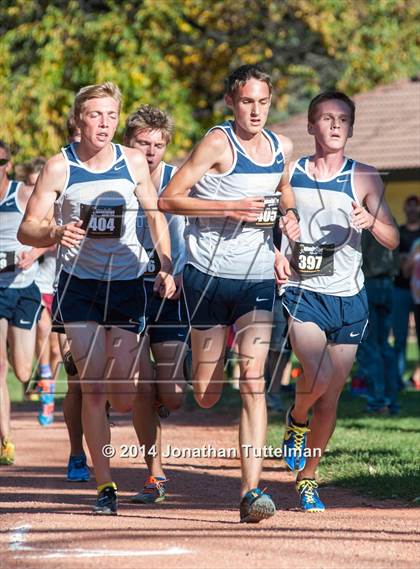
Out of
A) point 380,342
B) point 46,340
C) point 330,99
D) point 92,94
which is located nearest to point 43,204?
point 92,94

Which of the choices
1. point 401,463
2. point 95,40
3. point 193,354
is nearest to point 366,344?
point 401,463

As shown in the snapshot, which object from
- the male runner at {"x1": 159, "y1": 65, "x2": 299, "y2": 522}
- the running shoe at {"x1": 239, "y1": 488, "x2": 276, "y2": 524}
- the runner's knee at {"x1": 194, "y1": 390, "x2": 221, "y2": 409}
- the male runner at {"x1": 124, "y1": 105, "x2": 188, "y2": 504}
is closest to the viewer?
the running shoe at {"x1": 239, "y1": 488, "x2": 276, "y2": 524}

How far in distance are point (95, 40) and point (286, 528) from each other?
22238mm

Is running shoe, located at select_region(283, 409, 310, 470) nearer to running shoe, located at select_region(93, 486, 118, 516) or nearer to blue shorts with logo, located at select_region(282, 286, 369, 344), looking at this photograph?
blue shorts with logo, located at select_region(282, 286, 369, 344)

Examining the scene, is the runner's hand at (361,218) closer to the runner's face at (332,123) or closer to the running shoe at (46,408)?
the runner's face at (332,123)

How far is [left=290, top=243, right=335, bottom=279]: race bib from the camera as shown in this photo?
795cm

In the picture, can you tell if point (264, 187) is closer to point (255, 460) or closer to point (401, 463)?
point (255, 460)

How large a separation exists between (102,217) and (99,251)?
11.3 inches

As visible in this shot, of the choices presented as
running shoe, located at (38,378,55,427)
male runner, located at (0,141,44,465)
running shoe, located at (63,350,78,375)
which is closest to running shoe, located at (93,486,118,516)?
running shoe, located at (63,350,78,375)

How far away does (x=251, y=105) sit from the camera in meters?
7.47

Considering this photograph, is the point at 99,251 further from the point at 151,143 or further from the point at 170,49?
the point at 170,49

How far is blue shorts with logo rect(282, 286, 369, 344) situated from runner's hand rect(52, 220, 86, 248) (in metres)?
1.48

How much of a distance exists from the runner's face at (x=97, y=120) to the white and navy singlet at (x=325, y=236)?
4.08 ft

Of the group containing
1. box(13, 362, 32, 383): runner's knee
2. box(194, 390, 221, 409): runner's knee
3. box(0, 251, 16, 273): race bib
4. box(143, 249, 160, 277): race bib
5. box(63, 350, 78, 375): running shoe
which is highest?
box(143, 249, 160, 277): race bib
